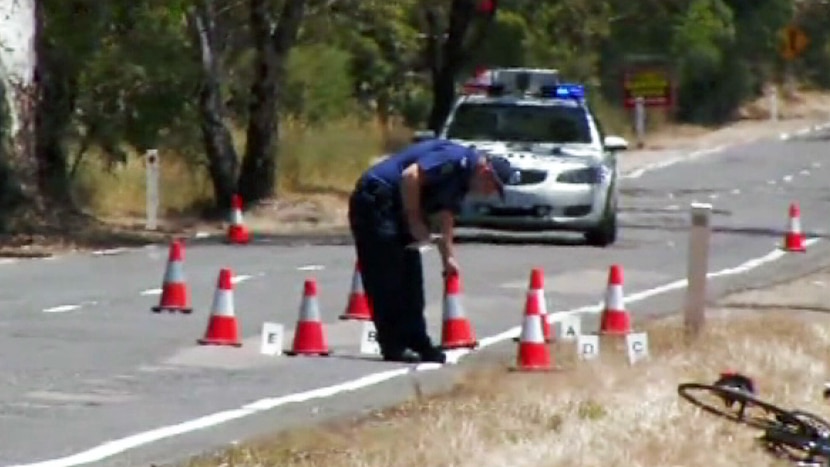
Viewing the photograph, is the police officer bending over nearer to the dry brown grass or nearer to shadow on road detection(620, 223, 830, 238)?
the dry brown grass

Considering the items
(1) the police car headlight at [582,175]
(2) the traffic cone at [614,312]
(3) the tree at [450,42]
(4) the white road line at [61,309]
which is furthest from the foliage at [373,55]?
(2) the traffic cone at [614,312]

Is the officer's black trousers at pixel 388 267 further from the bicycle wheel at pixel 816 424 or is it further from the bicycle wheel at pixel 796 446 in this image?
the bicycle wheel at pixel 816 424

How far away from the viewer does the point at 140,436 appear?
1127cm

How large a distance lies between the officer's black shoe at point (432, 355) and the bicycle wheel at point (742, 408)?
277 cm

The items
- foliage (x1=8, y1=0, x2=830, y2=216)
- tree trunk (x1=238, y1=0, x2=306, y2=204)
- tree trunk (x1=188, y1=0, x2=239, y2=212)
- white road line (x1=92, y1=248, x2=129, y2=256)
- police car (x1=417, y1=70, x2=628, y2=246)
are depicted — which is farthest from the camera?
tree trunk (x1=238, y1=0, x2=306, y2=204)

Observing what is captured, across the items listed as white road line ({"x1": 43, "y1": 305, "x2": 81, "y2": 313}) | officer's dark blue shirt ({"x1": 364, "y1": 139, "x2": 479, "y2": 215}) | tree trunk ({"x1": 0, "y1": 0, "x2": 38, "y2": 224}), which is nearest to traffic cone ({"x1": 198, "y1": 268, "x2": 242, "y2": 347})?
officer's dark blue shirt ({"x1": 364, "y1": 139, "x2": 479, "y2": 215})

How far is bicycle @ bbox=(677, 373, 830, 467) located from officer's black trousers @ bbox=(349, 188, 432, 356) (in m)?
3.31

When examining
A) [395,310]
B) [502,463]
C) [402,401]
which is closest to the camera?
[502,463]

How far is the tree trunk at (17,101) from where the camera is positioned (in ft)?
81.7

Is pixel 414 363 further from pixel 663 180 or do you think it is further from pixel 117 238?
pixel 663 180

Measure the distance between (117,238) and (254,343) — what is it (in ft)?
34.1

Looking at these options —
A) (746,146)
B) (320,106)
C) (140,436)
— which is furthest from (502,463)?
(746,146)

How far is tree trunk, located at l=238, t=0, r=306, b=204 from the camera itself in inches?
1161

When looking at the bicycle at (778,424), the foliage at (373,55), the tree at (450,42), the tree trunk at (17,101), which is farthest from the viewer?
the tree at (450,42)
